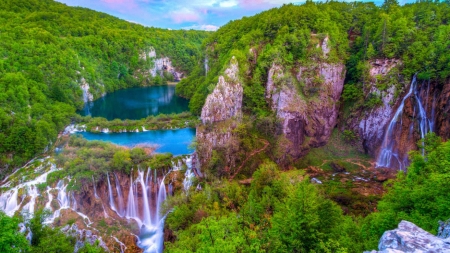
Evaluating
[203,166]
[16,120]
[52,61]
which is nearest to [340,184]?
[203,166]

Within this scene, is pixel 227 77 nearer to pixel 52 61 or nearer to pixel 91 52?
pixel 52 61

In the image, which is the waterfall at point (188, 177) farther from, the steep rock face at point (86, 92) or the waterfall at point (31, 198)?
the steep rock face at point (86, 92)

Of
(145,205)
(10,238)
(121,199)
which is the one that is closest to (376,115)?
(145,205)


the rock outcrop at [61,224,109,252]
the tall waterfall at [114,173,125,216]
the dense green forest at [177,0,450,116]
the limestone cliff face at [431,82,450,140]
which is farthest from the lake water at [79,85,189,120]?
the limestone cliff face at [431,82,450,140]

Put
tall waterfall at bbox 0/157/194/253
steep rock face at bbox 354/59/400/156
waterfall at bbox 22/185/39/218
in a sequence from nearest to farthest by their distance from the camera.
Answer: waterfall at bbox 22/185/39/218 < tall waterfall at bbox 0/157/194/253 < steep rock face at bbox 354/59/400/156

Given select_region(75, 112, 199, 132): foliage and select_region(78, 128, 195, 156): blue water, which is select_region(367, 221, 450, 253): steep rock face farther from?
select_region(75, 112, 199, 132): foliage
